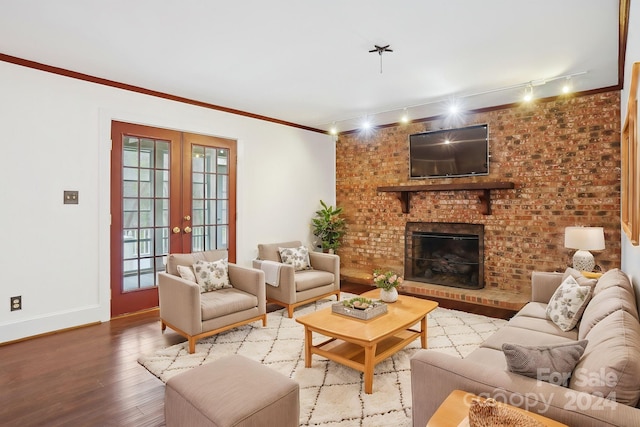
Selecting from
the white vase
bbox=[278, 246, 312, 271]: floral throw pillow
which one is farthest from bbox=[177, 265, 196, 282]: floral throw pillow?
the white vase

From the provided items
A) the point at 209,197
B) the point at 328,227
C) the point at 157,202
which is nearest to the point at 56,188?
the point at 157,202

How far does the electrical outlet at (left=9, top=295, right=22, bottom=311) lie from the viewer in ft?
11.1

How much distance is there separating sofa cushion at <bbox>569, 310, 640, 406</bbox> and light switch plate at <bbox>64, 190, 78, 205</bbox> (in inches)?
170

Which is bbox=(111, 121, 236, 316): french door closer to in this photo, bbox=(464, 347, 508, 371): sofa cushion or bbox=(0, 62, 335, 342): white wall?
bbox=(0, 62, 335, 342): white wall

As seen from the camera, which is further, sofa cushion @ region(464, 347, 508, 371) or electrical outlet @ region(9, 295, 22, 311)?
electrical outlet @ region(9, 295, 22, 311)

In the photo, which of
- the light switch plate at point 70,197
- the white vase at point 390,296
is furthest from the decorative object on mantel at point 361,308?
the light switch plate at point 70,197

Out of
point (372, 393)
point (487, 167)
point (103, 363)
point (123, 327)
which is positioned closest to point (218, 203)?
point (123, 327)

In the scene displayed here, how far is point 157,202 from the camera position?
4.43 m

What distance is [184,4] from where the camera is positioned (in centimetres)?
248

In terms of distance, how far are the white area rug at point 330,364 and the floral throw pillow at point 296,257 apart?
728mm

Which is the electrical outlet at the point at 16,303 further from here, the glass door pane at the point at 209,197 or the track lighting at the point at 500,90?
the track lighting at the point at 500,90

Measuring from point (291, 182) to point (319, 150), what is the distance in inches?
36.7

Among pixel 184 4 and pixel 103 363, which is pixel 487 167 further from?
pixel 103 363

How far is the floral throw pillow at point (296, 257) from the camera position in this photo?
486 cm
